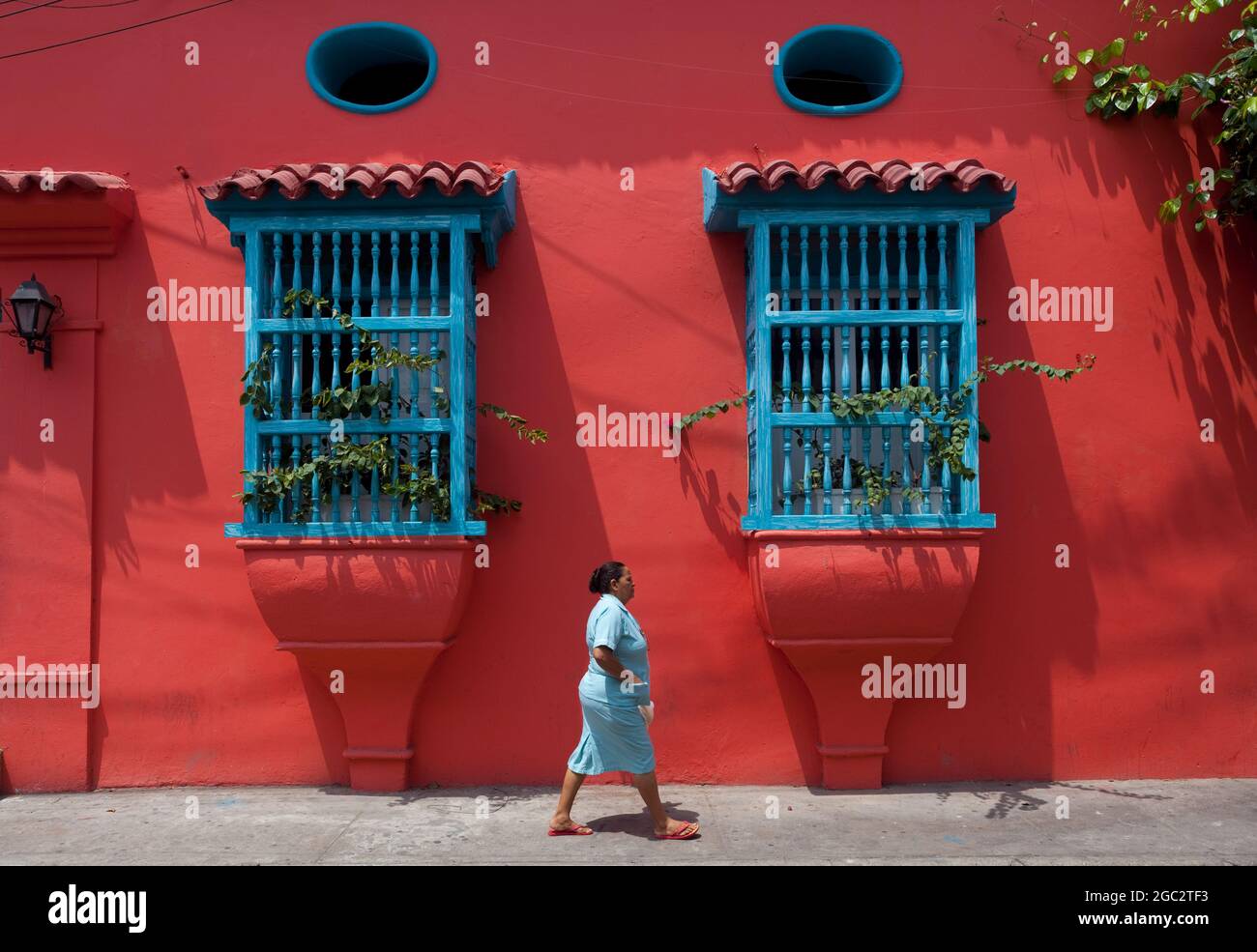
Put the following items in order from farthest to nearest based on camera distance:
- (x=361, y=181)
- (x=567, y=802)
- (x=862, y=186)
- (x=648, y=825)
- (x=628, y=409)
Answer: (x=628, y=409), (x=862, y=186), (x=361, y=181), (x=648, y=825), (x=567, y=802)

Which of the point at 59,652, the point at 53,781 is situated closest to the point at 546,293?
the point at 59,652

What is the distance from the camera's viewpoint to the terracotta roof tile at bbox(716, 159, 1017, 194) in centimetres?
548

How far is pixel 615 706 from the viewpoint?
16.4 feet

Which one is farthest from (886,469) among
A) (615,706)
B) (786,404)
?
(615,706)

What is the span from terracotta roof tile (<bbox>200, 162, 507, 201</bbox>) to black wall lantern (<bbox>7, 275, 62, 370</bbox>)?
45.3 inches

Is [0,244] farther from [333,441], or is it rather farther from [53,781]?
[53,781]

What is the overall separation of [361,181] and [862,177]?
2.60m

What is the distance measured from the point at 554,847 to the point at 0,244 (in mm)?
4607

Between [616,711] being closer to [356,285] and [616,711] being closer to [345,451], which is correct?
[345,451]

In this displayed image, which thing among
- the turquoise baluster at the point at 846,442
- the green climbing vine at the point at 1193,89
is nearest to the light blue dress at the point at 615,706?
the turquoise baluster at the point at 846,442

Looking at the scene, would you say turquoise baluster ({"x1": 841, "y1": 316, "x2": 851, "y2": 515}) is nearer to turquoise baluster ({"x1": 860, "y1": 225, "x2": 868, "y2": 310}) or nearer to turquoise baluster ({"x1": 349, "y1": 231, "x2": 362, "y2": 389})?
turquoise baluster ({"x1": 860, "y1": 225, "x2": 868, "y2": 310})

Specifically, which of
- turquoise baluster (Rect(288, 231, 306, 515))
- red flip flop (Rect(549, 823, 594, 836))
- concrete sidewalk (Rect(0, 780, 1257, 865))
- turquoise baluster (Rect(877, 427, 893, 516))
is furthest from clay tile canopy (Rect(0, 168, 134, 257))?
turquoise baluster (Rect(877, 427, 893, 516))

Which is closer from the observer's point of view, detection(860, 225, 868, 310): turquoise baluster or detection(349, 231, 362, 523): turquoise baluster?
detection(349, 231, 362, 523): turquoise baluster

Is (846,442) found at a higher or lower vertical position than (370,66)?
lower
